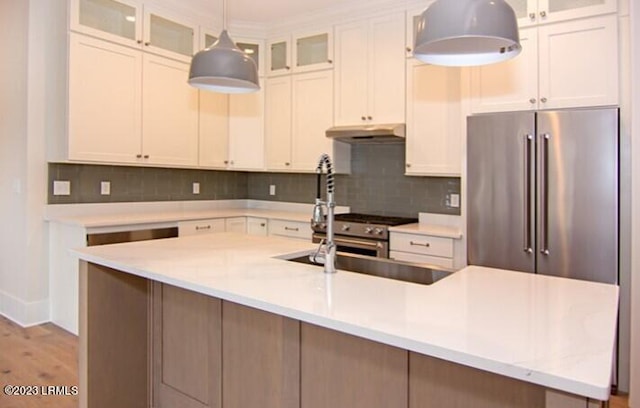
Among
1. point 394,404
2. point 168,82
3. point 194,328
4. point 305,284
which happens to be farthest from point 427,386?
point 168,82

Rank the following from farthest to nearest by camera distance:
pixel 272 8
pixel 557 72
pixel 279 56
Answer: pixel 279 56 → pixel 272 8 → pixel 557 72

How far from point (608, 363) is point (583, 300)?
1.76 ft

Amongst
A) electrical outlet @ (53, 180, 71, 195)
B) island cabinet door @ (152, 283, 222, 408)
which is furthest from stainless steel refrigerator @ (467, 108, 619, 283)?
electrical outlet @ (53, 180, 71, 195)

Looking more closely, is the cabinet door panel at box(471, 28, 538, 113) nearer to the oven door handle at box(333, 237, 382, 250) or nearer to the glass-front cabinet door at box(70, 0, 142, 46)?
the oven door handle at box(333, 237, 382, 250)

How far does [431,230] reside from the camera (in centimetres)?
341

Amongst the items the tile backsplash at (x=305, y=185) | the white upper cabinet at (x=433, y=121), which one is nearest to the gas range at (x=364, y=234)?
the tile backsplash at (x=305, y=185)

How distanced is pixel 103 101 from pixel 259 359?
9.14 feet

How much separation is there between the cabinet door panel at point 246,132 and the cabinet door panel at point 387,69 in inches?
52.1

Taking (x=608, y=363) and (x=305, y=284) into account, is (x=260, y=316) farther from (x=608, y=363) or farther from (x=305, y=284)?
(x=608, y=363)

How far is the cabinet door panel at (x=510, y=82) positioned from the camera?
2902mm

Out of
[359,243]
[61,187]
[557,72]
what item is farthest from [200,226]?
[557,72]

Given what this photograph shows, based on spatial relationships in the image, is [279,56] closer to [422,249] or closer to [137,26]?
[137,26]

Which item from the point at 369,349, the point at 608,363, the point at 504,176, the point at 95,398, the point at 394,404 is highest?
the point at 504,176

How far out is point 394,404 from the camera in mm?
1395
